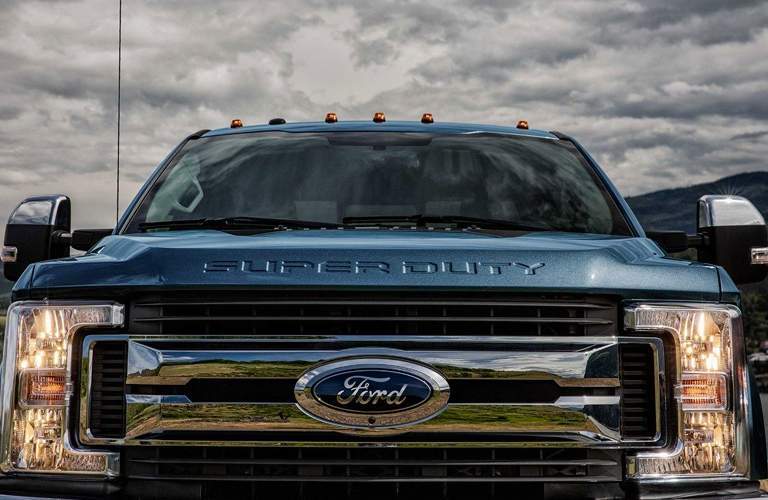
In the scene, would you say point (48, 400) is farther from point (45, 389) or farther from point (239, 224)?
point (239, 224)

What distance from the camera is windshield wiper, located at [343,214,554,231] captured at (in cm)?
434

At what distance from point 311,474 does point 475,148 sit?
2288 mm

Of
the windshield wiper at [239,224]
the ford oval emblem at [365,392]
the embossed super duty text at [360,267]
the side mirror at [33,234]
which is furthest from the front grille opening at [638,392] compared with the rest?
the side mirror at [33,234]

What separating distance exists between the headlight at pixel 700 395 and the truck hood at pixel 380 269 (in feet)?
0.21

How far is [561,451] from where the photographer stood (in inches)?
131

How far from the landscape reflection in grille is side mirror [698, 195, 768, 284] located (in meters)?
1.25

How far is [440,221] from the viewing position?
4.41 meters

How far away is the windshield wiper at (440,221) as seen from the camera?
4.34m

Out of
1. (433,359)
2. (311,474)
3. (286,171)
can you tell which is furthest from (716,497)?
(286,171)

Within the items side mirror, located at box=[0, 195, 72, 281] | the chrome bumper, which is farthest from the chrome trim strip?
side mirror, located at box=[0, 195, 72, 281]

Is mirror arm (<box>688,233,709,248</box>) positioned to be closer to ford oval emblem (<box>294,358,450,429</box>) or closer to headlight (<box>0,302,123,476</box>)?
ford oval emblem (<box>294,358,450,429</box>)

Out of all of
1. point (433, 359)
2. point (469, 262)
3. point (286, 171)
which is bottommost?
point (433, 359)

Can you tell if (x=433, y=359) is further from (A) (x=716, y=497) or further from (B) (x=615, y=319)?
(A) (x=716, y=497)

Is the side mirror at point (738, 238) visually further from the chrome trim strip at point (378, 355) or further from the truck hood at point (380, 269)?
the chrome trim strip at point (378, 355)
